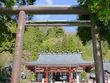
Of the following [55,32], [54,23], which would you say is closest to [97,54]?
[54,23]

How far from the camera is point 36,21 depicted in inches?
135

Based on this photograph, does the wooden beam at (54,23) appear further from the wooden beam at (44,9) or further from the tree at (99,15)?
the tree at (99,15)

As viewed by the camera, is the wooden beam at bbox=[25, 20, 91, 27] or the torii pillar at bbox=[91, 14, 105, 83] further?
the wooden beam at bbox=[25, 20, 91, 27]

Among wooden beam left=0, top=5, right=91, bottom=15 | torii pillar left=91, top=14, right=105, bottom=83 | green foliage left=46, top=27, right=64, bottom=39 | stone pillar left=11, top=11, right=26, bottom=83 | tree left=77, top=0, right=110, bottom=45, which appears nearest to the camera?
tree left=77, top=0, right=110, bottom=45

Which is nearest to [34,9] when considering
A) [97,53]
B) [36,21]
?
[36,21]

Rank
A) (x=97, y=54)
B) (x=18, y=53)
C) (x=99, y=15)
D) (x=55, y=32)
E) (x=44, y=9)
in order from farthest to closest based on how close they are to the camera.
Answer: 1. (x=55, y=32)
2. (x=44, y=9)
3. (x=97, y=54)
4. (x=18, y=53)
5. (x=99, y=15)

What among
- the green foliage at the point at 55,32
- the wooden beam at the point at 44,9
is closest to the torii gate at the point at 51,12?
the wooden beam at the point at 44,9

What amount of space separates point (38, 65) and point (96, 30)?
8.28 m

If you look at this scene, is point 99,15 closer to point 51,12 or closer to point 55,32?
point 51,12

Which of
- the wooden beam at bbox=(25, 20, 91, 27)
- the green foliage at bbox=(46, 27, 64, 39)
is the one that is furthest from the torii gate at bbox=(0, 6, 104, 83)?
the green foliage at bbox=(46, 27, 64, 39)

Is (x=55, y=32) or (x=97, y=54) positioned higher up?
(x=55, y=32)

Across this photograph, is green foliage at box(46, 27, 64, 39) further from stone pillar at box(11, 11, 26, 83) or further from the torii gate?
stone pillar at box(11, 11, 26, 83)

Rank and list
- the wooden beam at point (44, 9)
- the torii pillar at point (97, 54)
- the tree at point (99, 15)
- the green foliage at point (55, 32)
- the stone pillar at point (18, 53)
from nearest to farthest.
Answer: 1. the tree at point (99, 15)
2. the stone pillar at point (18, 53)
3. the torii pillar at point (97, 54)
4. the wooden beam at point (44, 9)
5. the green foliage at point (55, 32)

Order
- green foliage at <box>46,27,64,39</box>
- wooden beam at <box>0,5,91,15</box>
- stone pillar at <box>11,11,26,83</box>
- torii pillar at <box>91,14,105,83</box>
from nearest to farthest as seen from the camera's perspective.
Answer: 1. stone pillar at <box>11,11,26,83</box>
2. torii pillar at <box>91,14,105,83</box>
3. wooden beam at <box>0,5,91,15</box>
4. green foliage at <box>46,27,64,39</box>
